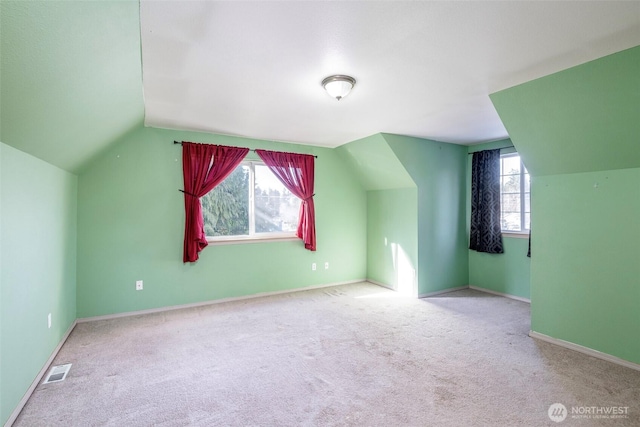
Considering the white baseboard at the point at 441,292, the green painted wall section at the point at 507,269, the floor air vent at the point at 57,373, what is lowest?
the floor air vent at the point at 57,373

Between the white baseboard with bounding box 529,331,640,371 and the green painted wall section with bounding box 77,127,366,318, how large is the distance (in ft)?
9.62

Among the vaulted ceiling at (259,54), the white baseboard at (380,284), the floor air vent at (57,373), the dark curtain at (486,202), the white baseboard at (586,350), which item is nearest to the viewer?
the vaulted ceiling at (259,54)

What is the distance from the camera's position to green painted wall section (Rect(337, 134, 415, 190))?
419 centimetres

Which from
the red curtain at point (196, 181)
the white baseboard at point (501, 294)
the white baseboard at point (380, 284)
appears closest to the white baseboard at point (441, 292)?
the white baseboard at point (501, 294)

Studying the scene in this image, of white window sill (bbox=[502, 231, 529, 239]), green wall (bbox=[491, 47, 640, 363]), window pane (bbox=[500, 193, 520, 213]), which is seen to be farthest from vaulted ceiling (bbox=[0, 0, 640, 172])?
white window sill (bbox=[502, 231, 529, 239])

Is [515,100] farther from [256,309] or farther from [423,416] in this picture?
[256,309]

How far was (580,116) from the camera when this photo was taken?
2.40 m

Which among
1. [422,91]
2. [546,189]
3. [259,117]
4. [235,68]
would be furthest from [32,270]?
[546,189]

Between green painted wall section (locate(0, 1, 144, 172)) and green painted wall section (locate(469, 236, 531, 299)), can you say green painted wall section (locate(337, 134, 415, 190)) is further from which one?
green painted wall section (locate(0, 1, 144, 172))

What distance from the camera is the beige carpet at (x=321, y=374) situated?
6.18 feet

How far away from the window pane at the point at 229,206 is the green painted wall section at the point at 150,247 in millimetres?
255

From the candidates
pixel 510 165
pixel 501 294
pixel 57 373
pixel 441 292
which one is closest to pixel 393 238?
pixel 441 292

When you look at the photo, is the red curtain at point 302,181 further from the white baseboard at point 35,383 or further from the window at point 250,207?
the white baseboard at point 35,383

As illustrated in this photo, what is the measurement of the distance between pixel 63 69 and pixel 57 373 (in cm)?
218
